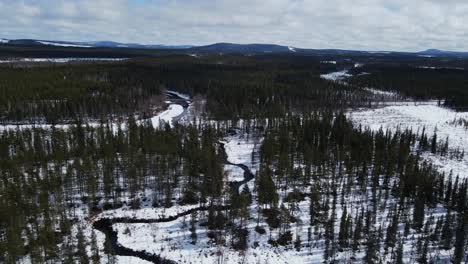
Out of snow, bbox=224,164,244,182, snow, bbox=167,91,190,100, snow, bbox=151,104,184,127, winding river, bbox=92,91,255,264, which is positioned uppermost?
snow, bbox=167,91,190,100

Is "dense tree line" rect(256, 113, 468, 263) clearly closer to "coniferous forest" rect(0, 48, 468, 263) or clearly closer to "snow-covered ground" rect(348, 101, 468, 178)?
"coniferous forest" rect(0, 48, 468, 263)

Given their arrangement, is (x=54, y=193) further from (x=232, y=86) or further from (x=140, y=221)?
(x=232, y=86)

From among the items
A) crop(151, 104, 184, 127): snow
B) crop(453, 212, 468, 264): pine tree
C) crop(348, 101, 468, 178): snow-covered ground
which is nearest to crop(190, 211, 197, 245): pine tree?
crop(453, 212, 468, 264): pine tree

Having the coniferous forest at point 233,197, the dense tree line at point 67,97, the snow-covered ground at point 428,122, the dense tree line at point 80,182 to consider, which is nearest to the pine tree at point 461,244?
the coniferous forest at point 233,197

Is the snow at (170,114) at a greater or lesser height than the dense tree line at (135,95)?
lesser

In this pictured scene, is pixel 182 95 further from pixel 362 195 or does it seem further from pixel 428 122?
pixel 362 195

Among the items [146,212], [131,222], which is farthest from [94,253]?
[146,212]

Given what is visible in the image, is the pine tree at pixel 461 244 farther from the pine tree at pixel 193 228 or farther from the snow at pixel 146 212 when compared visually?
the snow at pixel 146 212

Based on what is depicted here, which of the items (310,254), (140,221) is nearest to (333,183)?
(310,254)
